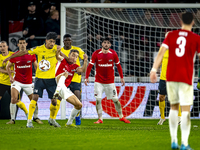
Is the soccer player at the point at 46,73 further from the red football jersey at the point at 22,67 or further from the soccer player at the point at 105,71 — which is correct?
the soccer player at the point at 105,71

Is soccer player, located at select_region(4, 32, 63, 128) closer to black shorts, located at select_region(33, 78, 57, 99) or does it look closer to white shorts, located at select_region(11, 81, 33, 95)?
black shorts, located at select_region(33, 78, 57, 99)

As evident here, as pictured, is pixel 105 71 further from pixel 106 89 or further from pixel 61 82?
pixel 61 82

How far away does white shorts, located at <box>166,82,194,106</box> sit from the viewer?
4242 millimetres

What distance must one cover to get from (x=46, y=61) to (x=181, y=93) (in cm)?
415

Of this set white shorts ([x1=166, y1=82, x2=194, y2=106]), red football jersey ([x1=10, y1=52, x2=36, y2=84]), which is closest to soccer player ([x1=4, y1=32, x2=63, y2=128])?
red football jersey ([x1=10, y1=52, x2=36, y2=84])

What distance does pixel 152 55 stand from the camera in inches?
447

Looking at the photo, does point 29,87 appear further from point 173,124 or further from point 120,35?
point 173,124

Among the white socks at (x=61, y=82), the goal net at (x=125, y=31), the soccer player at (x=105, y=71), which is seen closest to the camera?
the white socks at (x=61, y=82)

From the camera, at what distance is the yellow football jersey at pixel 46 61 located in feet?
25.1

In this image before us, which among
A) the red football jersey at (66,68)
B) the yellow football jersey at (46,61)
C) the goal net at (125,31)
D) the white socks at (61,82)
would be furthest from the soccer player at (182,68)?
the goal net at (125,31)

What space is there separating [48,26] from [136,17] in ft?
11.5

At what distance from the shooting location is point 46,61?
7.82 metres

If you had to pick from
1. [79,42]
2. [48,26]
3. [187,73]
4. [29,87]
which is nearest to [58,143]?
[187,73]

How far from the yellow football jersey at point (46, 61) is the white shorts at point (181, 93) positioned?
12.5 ft
